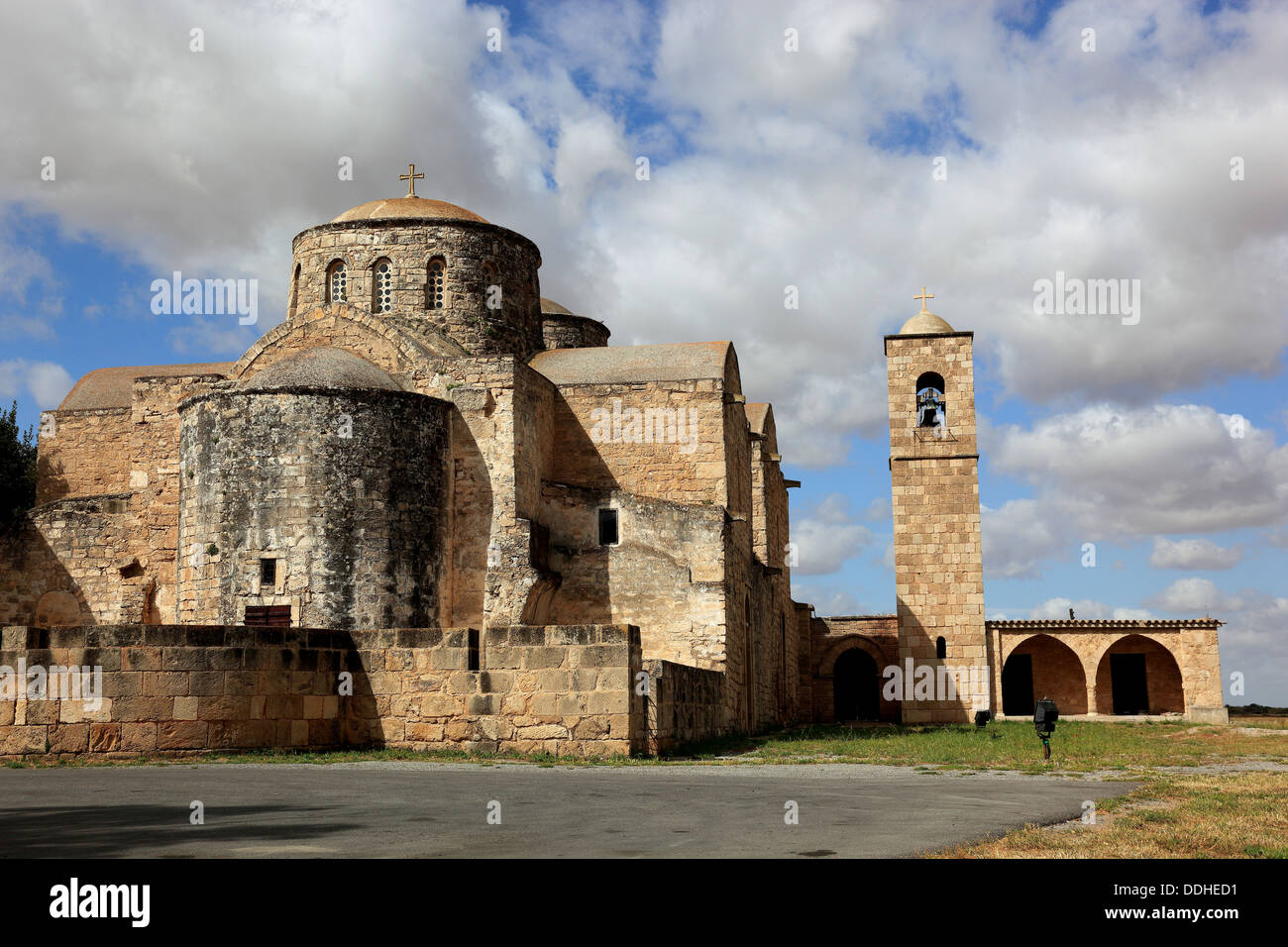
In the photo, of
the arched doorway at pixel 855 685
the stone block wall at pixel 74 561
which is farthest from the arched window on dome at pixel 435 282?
the arched doorway at pixel 855 685

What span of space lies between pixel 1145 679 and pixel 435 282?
23.1m

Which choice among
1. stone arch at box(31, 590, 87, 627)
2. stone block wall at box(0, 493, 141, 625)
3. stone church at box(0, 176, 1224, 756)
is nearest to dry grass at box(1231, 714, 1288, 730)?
stone church at box(0, 176, 1224, 756)

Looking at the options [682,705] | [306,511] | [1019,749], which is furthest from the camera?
[306,511]

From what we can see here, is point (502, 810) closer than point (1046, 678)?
Yes

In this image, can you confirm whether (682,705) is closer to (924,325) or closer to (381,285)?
(381,285)

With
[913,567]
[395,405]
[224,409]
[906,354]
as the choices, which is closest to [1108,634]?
[913,567]

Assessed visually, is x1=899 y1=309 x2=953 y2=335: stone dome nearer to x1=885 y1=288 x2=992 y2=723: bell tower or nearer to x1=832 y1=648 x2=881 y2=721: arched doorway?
x1=885 y1=288 x2=992 y2=723: bell tower

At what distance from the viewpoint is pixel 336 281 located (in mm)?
24297

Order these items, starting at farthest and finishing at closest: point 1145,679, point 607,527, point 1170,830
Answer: point 1145,679
point 607,527
point 1170,830

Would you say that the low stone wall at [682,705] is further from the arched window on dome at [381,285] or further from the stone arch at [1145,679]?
the stone arch at [1145,679]

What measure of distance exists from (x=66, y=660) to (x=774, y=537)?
1956 centimetres

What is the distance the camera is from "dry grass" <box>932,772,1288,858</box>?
5.68 meters

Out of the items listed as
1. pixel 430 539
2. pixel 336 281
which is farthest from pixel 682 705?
pixel 336 281
